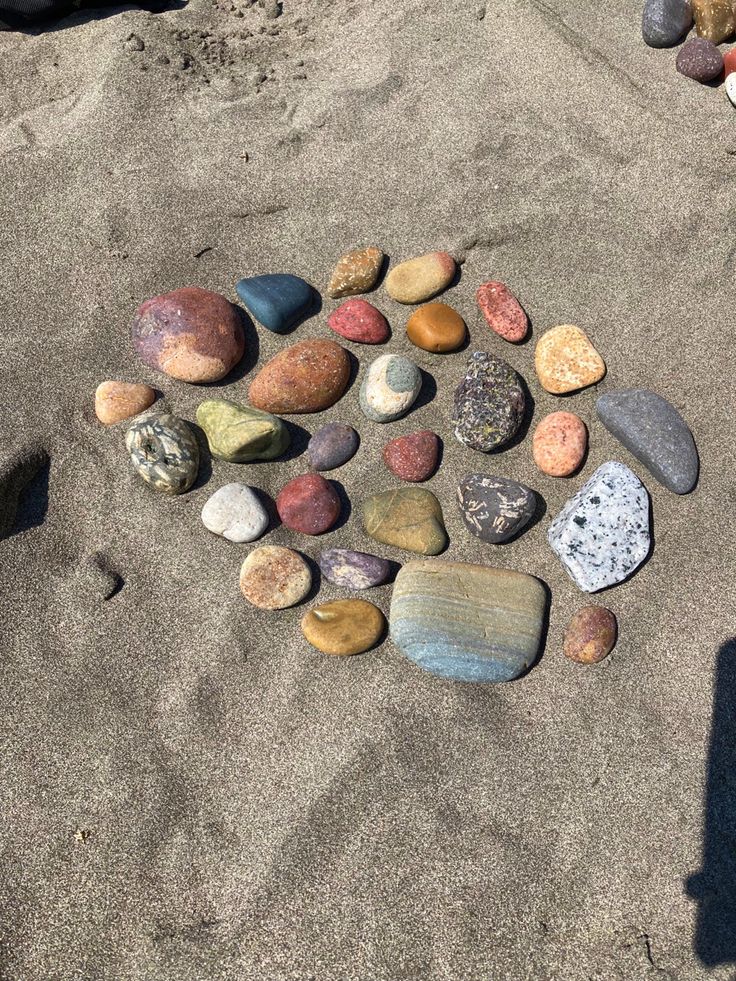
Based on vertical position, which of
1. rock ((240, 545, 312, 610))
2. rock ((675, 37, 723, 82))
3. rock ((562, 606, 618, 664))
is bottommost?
rock ((562, 606, 618, 664))

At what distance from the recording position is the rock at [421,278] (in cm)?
222

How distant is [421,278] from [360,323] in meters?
0.24

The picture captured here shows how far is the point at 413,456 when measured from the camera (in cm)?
204

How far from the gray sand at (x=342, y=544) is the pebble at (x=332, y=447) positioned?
50 millimetres

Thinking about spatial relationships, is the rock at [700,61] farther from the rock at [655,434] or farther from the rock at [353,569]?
the rock at [353,569]

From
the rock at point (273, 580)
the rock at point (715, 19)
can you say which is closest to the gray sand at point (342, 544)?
the rock at point (273, 580)

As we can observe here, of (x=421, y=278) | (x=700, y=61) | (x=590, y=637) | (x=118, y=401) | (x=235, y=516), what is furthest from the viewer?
(x=700, y=61)

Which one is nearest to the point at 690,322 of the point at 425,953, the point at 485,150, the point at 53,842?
the point at 485,150

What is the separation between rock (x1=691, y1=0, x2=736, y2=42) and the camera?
249 cm

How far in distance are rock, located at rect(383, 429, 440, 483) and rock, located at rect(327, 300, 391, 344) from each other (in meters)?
0.35

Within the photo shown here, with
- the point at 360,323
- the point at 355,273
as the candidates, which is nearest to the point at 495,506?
the point at 360,323

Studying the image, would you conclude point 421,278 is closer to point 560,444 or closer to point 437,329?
point 437,329

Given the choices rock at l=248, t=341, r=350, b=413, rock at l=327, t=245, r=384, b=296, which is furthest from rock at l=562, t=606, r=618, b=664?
rock at l=327, t=245, r=384, b=296

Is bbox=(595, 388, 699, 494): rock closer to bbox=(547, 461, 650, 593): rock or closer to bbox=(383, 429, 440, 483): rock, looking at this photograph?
bbox=(547, 461, 650, 593): rock
